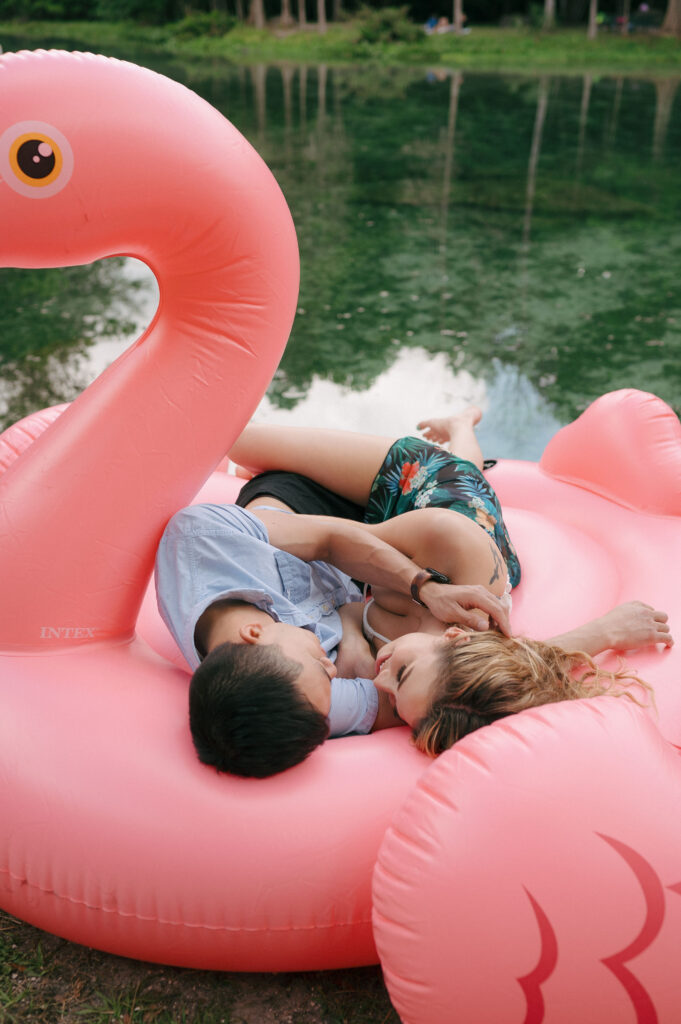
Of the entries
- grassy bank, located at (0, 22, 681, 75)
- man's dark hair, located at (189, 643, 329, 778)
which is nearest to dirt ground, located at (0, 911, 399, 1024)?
man's dark hair, located at (189, 643, 329, 778)

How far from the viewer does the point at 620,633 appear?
1756 mm

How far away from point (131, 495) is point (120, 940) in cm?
79

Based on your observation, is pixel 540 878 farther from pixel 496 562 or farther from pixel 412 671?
pixel 496 562

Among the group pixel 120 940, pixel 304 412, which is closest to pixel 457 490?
pixel 120 940

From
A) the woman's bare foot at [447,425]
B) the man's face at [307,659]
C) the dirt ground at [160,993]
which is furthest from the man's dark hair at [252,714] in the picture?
the woman's bare foot at [447,425]

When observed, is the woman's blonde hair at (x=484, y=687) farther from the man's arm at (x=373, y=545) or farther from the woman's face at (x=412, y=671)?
the man's arm at (x=373, y=545)

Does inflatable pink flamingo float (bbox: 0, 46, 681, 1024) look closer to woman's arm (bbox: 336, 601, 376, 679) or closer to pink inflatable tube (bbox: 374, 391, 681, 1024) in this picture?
pink inflatable tube (bbox: 374, 391, 681, 1024)

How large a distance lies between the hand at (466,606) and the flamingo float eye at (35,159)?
102cm

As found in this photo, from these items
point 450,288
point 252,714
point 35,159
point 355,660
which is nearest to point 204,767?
point 252,714

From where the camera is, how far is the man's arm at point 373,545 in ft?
5.97

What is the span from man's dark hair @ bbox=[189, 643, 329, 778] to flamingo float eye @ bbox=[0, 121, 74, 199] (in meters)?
0.86

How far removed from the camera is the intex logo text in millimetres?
1677

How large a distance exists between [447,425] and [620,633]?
1064mm

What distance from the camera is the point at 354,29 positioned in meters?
19.6
